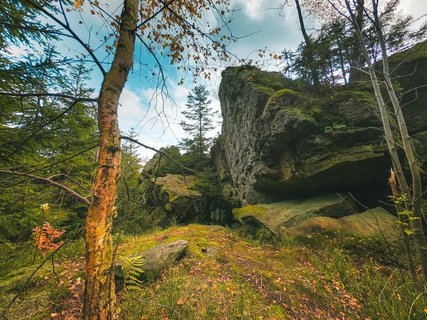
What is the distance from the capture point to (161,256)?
5012mm

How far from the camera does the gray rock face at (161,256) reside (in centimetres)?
469

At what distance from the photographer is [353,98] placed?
347 inches

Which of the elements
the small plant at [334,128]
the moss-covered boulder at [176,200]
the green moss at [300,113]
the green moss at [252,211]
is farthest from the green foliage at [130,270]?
the moss-covered boulder at [176,200]

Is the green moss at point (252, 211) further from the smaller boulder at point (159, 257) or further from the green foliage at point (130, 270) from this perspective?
the green foliage at point (130, 270)

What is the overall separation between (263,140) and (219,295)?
8113mm

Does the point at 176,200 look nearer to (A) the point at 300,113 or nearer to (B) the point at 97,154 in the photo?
(A) the point at 300,113

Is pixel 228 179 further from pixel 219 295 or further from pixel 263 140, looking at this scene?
pixel 219 295

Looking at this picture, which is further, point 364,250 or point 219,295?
point 364,250

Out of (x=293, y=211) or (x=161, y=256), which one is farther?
(x=293, y=211)

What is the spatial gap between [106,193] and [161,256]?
410 centimetres

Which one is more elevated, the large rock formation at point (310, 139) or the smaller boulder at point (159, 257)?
the large rock formation at point (310, 139)

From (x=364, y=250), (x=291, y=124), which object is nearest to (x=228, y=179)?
(x=291, y=124)

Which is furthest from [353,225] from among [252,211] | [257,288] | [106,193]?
[106,193]

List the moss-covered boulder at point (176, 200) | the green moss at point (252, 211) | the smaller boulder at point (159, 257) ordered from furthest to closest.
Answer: the moss-covered boulder at point (176, 200), the green moss at point (252, 211), the smaller boulder at point (159, 257)
